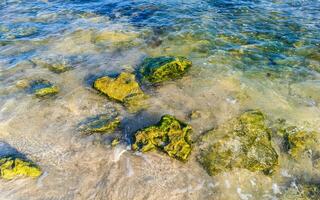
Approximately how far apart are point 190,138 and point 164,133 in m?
0.68

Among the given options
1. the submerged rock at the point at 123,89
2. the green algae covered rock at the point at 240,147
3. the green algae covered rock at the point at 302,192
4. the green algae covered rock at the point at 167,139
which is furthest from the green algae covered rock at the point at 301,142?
the submerged rock at the point at 123,89

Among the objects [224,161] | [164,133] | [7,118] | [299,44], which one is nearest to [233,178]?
[224,161]

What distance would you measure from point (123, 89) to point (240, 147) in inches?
146

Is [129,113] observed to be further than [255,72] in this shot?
No

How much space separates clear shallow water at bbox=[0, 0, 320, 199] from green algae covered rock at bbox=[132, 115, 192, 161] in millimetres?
205

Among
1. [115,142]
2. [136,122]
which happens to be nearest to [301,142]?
[136,122]

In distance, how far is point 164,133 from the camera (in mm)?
7688

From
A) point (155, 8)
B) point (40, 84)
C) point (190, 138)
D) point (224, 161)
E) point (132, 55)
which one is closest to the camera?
point (224, 161)

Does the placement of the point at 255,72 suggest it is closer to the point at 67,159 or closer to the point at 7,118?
the point at 67,159

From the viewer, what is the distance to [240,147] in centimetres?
769

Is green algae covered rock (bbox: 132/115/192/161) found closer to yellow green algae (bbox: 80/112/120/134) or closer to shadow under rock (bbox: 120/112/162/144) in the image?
shadow under rock (bbox: 120/112/162/144)

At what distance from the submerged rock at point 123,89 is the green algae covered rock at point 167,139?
58.3 inches

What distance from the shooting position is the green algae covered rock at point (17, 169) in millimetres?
7027

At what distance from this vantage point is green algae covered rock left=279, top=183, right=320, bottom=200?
6.60 m
